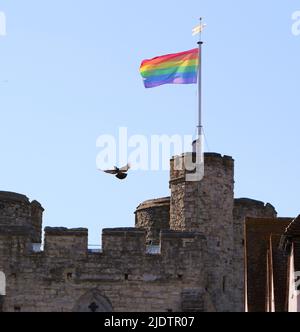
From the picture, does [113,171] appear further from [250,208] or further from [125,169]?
[250,208]

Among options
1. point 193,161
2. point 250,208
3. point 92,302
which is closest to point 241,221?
point 250,208

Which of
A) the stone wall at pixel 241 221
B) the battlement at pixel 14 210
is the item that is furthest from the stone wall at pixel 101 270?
the stone wall at pixel 241 221

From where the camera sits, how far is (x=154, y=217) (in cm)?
5900

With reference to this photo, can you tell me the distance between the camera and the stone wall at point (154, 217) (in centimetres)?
5869

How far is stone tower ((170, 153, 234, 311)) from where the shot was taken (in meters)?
55.8

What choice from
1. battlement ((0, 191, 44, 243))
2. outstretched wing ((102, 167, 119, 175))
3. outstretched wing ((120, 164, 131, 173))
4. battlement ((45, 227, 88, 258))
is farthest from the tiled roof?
battlement ((0, 191, 44, 243))

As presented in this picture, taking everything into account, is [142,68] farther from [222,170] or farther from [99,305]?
[99,305]

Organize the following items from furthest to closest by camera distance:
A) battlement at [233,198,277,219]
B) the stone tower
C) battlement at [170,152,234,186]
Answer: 1. battlement at [233,198,277,219]
2. battlement at [170,152,234,186]
3. the stone tower

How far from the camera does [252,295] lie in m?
43.4

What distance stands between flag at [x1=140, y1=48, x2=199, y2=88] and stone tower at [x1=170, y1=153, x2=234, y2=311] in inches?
106

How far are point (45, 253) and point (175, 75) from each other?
7288 mm

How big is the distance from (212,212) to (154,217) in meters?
3.44

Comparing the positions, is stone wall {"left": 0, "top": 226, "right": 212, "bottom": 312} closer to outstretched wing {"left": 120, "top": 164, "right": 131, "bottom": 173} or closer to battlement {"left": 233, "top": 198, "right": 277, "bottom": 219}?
outstretched wing {"left": 120, "top": 164, "right": 131, "bottom": 173}
